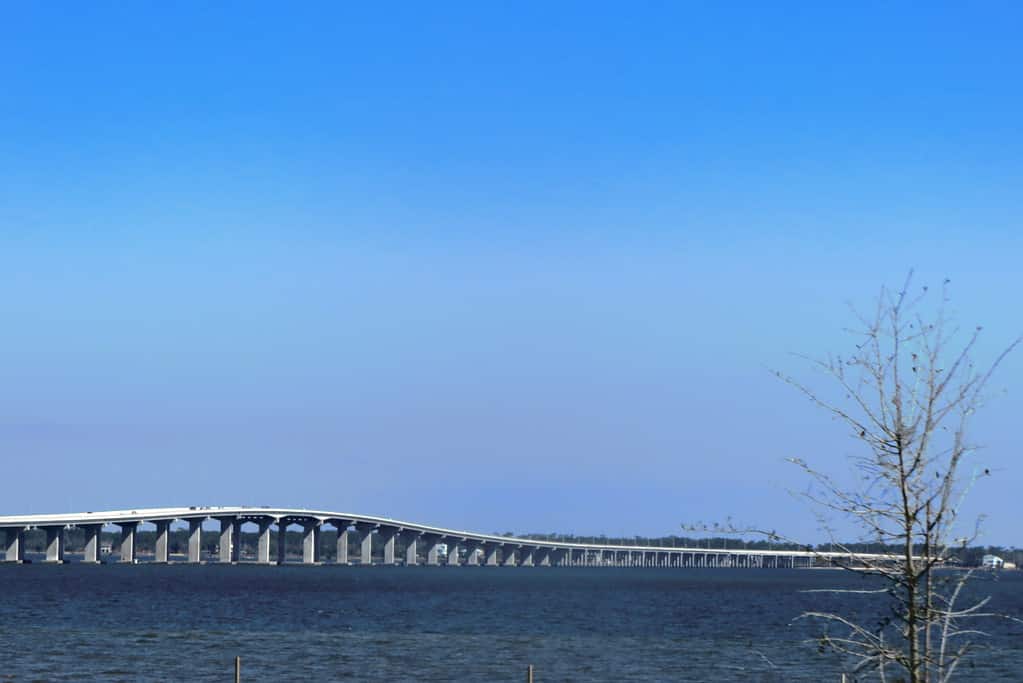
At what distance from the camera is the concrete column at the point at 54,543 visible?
192m

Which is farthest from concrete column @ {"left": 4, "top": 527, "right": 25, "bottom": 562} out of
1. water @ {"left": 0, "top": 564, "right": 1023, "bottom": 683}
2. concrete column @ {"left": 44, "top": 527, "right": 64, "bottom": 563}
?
water @ {"left": 0, "top": 564, "right": 1023, "bottom": 683}

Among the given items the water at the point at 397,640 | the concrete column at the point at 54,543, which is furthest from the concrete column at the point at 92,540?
the water at the point at 397,640

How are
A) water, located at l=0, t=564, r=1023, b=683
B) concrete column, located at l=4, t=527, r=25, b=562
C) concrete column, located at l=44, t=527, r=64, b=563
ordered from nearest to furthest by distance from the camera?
1. water, located at l=0, t=564, r=1023, b=683
2. concrete column, located at l=4, t=527, r=25, b=562
3. concrete column, located at l=44, t=527, r=64, b=563

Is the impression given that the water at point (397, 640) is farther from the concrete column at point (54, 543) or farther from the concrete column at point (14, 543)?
the concrete column at point (54, 543)

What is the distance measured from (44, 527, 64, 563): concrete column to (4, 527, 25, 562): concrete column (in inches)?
140

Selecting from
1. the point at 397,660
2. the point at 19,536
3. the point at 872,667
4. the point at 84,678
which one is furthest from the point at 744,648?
the point at 19,536

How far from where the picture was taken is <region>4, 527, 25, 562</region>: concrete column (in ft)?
623

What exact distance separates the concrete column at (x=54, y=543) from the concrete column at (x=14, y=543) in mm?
3546

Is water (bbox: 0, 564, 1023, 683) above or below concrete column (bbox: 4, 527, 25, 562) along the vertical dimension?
below

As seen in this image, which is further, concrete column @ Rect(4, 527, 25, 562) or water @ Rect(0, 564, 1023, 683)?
concrete column @ Rect(4, 527, 25, 562)

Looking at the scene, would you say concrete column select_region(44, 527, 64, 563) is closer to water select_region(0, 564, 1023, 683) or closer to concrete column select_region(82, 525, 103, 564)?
concrete column select_region(82, 525, 103, 564)

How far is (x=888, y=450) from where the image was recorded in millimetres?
16672

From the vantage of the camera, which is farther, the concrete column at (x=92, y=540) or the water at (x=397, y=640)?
the concrete column at (x=92, y=540)

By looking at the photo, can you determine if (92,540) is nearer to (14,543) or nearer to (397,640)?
(14,543)
